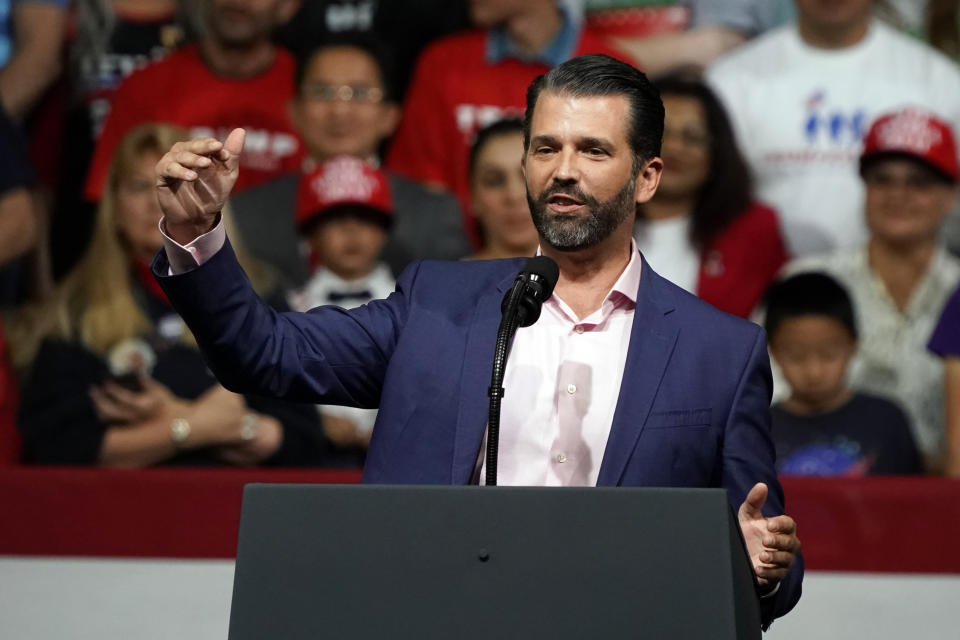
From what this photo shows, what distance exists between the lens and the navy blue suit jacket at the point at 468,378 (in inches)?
69.9

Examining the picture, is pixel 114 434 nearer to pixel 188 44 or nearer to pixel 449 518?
pixel 188 44

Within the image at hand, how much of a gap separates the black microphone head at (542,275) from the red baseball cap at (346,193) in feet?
7.39

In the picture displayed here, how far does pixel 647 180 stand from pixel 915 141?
2.05 meters

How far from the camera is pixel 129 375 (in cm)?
358

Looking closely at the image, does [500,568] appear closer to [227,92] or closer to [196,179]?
[196,179]

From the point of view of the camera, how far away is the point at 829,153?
12.9 feet

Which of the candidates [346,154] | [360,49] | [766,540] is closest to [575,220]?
[766,540]

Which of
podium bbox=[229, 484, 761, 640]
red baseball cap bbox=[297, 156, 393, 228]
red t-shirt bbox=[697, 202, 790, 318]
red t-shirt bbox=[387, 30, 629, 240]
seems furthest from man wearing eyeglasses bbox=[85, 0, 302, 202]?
podium bbox=[229, 484, 761, 640]

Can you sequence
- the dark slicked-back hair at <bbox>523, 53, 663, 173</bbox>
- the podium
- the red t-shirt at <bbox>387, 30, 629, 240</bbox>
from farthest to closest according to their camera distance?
the red t-shirt at <bbox>387, 30, 629, 240</bbox>, the dark slicked-back hair at <bbox>523, 53, 663, 173</bbox>, the podium

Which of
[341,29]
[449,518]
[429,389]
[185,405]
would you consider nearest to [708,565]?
[449,518]

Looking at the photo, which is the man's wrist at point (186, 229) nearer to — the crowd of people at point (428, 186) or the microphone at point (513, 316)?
the microphone at point (513, 316)

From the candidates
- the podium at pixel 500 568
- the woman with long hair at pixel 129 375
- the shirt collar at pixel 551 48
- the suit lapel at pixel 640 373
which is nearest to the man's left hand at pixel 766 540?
the suit lapel at pixel 640 373

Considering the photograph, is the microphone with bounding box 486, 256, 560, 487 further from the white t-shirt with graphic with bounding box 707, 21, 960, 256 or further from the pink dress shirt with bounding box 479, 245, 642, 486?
the white t-shirt with graphic with bounding box 707, 21, 960, 256

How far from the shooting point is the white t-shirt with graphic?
3.91m
